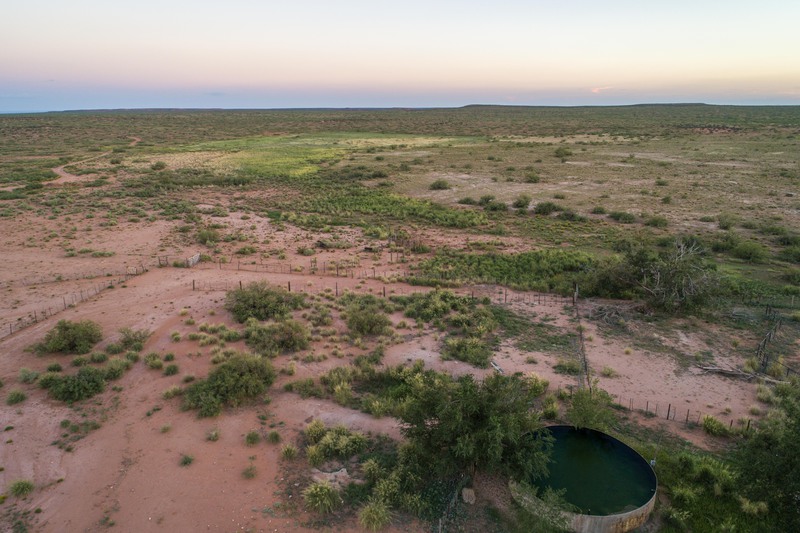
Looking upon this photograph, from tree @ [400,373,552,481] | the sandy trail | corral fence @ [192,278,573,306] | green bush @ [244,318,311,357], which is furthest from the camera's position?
the sandy trail

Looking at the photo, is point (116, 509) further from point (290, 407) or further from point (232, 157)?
point (232, 157)

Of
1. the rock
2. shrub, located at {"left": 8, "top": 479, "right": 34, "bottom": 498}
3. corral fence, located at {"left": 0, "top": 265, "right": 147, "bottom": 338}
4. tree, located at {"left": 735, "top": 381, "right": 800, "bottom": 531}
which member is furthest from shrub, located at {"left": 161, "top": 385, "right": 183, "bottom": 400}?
tree, located at {"left": 735, "top": 381, "right": 800, "bottom": 531}

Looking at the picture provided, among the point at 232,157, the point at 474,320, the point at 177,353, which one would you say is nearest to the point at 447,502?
the point at 474,320

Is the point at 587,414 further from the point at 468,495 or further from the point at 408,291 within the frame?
the point at 408,291

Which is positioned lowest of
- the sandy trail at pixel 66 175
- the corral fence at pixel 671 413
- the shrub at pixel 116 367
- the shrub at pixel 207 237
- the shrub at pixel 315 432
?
the corral fence at pixel 671 413

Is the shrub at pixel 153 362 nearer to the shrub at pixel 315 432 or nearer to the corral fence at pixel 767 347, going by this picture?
the shrub at pixel 315 432

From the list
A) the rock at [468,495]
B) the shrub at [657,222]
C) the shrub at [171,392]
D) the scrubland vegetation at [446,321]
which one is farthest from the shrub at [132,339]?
the shrub at [657,222]

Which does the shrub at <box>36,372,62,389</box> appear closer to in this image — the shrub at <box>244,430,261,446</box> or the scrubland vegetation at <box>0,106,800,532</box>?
the scrubland vegetation at <box>0,106,800,532</box>
